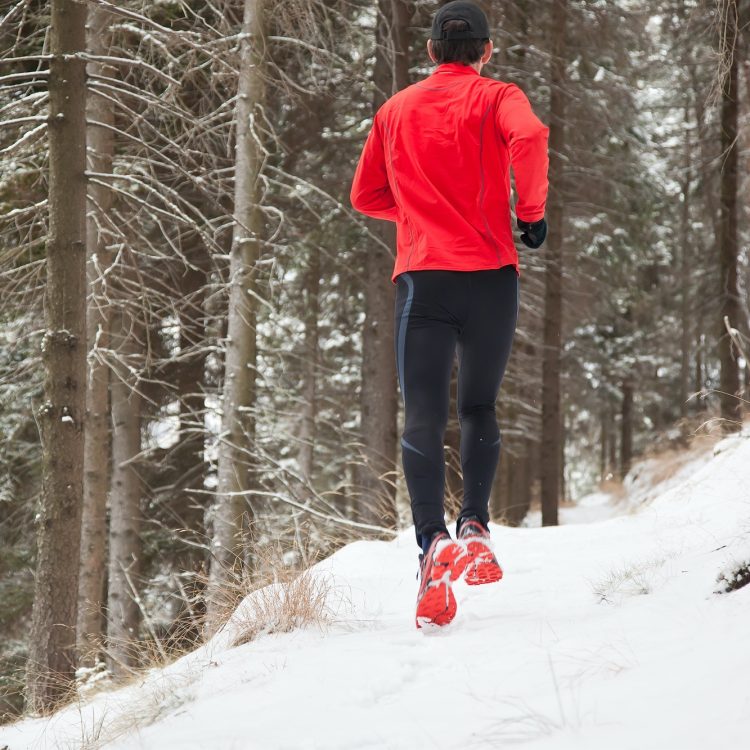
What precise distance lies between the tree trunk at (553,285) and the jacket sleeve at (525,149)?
31.4 feet

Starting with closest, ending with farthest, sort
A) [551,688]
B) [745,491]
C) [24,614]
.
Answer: [551,688]
[745,491]
[24,614]

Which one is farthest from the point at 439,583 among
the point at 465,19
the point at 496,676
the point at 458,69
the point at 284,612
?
the point at 465,19

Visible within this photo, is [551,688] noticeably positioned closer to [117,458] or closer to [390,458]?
[390,458]

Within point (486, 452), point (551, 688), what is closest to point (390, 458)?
point (486, 452)

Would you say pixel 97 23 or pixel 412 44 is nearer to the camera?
pixel 97 23

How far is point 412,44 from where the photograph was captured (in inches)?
474

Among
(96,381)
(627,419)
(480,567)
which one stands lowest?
(627,419)

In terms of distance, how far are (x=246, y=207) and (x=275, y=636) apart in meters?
5.69

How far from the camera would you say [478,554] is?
349 centimetres

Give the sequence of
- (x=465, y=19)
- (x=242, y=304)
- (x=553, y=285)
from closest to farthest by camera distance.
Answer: (x=465, y=19)
(x=242, y=304)
(x=553, y=285)

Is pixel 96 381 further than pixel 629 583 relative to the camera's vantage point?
Yes

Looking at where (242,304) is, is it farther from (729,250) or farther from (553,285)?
(729,250)

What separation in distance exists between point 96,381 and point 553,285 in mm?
→ 7617

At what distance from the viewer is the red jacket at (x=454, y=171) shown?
348 cm
